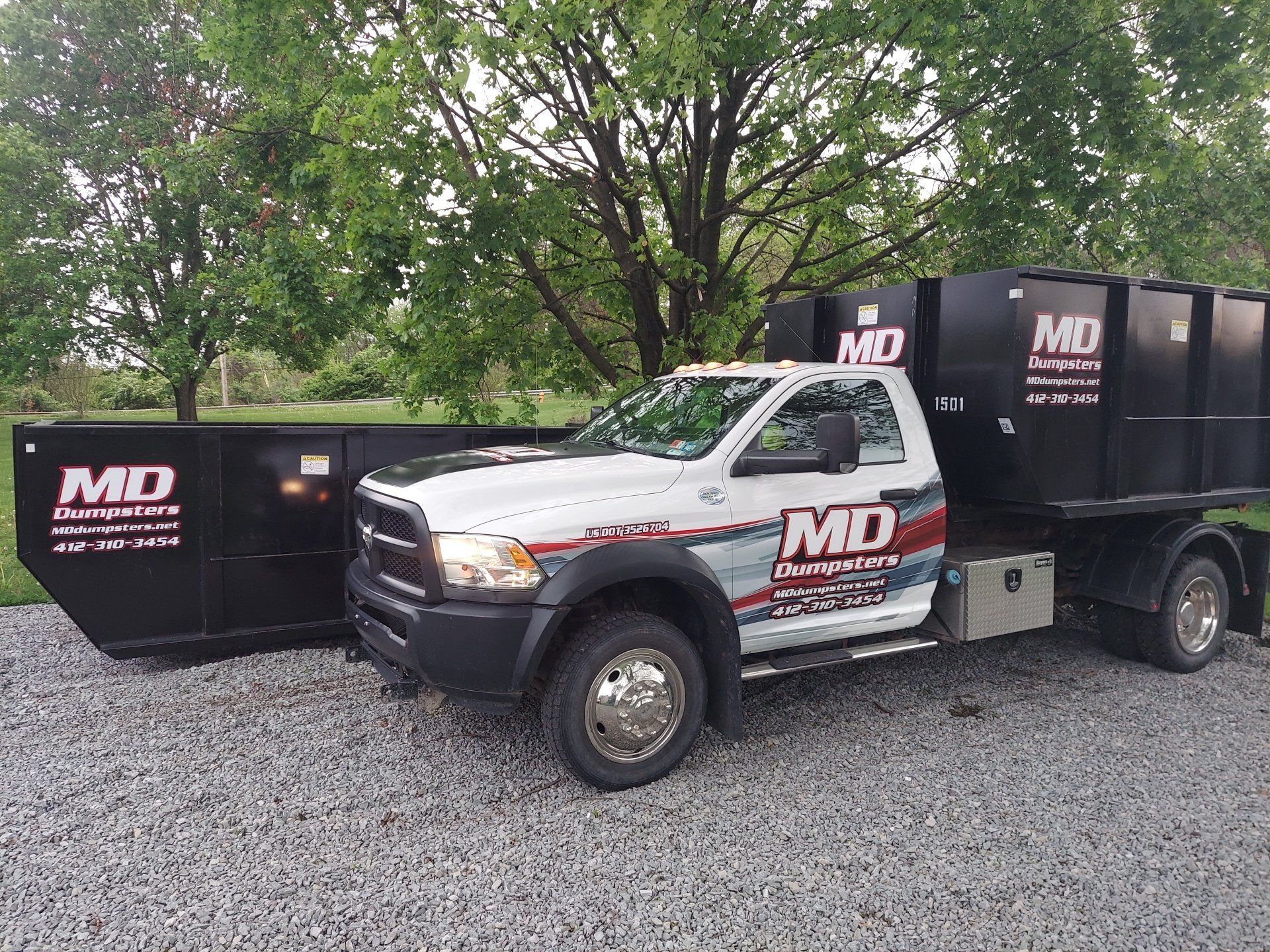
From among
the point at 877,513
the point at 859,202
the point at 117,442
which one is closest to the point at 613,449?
the point at 877,513

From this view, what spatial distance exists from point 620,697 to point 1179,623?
460 cm

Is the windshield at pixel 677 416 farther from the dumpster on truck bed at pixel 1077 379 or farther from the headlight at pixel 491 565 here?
the dumpster on truck bed at pixel 1077 379

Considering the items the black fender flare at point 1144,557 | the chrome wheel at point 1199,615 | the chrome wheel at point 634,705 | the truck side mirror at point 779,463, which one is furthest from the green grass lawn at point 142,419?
the chrome wheel at point 1199,615

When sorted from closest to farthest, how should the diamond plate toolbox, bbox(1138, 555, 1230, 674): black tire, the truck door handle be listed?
the truck door handle, the diamond plate toolbox, bbox(1138, 555, 1230, 674): black tire

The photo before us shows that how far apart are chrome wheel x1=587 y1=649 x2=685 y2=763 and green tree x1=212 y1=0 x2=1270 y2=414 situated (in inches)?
178

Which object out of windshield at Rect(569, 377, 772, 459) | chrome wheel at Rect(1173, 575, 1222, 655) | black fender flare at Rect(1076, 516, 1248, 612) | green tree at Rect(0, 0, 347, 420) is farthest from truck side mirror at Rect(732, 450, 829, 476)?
green tree at Rect(0, 0, 347, 420)

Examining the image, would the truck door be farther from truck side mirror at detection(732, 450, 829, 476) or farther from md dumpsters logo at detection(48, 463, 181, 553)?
md dumpsters logo at detection(48, 463, 181, 553)

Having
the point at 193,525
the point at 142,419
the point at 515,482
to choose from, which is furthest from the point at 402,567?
the point at 142,419

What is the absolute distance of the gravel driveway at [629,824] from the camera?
3.10m

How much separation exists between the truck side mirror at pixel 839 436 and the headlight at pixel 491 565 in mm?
1596

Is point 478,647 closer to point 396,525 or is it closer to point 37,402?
point 396,525

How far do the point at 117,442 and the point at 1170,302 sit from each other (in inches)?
288

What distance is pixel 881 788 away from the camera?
13.8 feet

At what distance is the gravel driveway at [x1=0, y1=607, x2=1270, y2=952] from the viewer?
3.10 m
